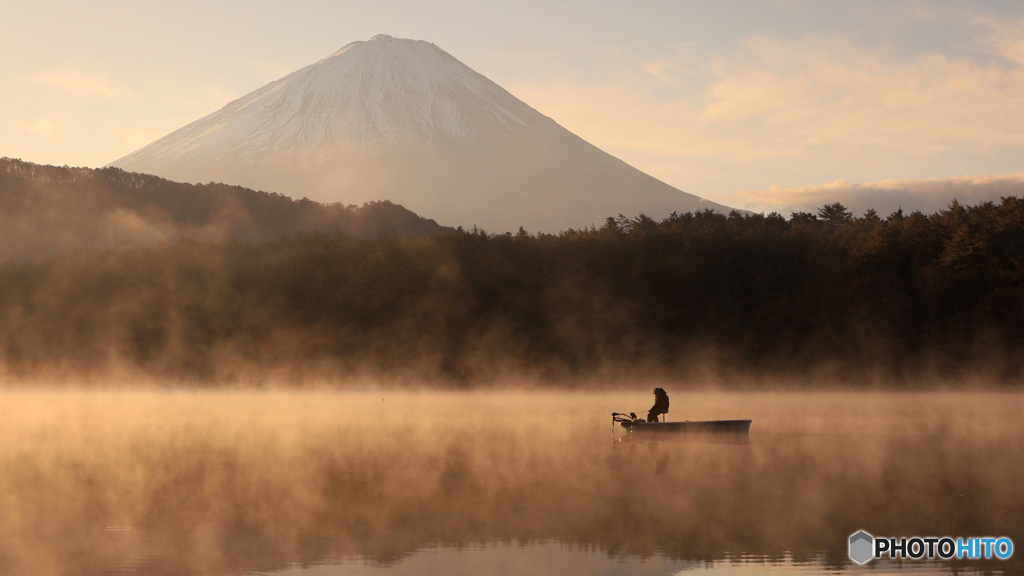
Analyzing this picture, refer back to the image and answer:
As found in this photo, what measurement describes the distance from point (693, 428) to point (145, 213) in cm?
9885

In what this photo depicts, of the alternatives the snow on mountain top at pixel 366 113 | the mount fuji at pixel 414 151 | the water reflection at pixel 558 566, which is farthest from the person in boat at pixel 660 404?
the snow on mountain top at pixel 366 113

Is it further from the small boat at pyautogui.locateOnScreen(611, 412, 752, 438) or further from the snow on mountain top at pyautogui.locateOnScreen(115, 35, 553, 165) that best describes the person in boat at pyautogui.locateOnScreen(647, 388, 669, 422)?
the snow on mountain top at pyautogui.locateOnScreen(115, 35, 553, 165)

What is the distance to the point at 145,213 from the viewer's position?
113812 millimetres

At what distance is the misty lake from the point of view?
12.8 meters

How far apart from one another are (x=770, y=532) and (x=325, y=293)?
5055 cm

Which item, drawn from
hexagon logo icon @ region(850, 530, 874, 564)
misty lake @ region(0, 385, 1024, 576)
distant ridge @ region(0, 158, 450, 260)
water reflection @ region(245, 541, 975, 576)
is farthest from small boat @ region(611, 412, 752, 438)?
distant ridge @ region(0, 158, 450, 260)

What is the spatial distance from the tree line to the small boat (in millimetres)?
28710

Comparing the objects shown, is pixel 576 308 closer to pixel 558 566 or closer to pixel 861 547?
pixel 861 547

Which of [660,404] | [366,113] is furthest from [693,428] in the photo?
[366,113]

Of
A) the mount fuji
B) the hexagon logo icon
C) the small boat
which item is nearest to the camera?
the hexagon logo icon

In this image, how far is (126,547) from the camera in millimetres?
13477

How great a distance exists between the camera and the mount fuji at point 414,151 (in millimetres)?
125750

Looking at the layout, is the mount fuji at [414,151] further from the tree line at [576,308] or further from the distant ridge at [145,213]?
the tree line at [576,308]

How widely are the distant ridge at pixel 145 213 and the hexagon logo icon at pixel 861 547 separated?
9453 cm
